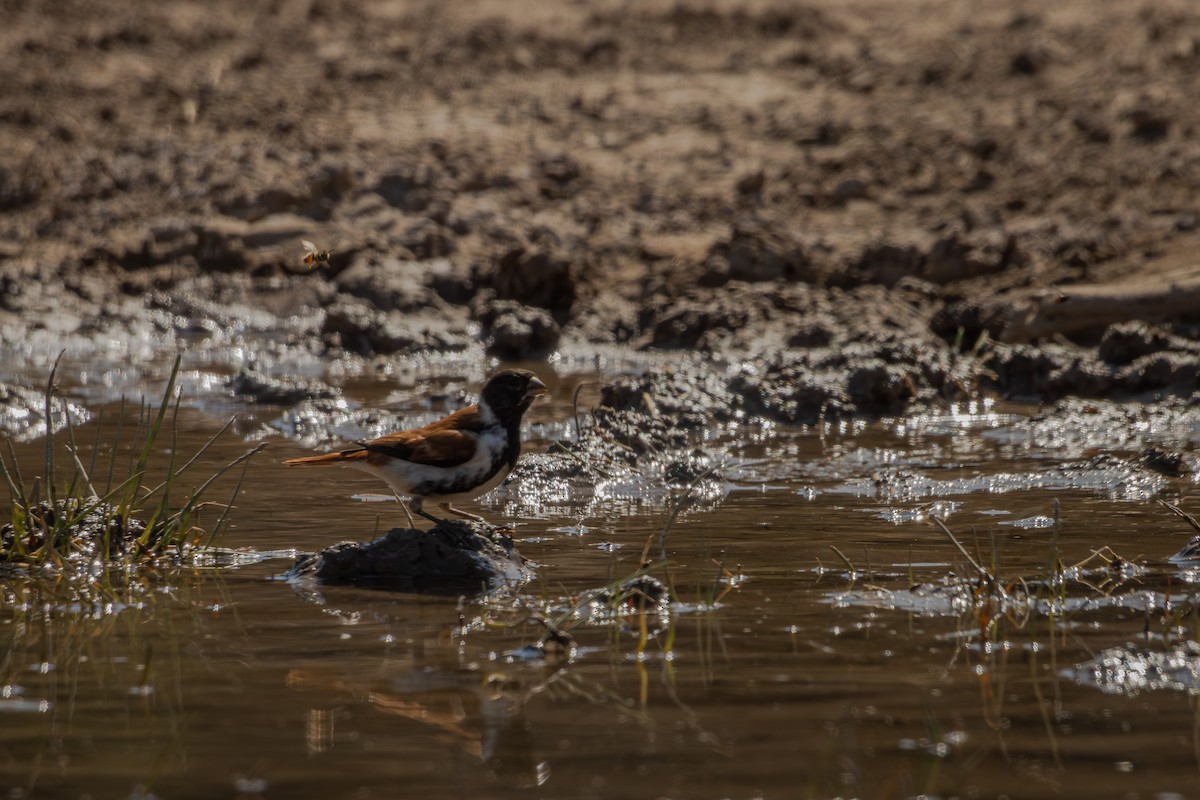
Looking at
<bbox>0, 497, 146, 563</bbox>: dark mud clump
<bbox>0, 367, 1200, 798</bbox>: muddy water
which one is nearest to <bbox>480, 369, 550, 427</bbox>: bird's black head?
<bbox>0, 367, 1200, 798</bbox>: muddy water

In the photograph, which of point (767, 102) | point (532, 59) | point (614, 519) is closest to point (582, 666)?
point (614, 519)

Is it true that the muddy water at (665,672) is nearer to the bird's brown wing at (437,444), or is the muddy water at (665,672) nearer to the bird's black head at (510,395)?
the bird's brown wing at (437,444)

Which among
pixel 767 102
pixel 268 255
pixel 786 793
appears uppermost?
pixel 767 102

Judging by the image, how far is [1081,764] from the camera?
381 centimetres

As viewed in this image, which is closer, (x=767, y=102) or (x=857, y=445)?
(x=857, y=445)

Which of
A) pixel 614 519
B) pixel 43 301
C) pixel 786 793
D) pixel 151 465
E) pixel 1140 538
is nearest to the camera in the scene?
pixel 786 793

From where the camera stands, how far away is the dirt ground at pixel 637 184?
38.2 ft

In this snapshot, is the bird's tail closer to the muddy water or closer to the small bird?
the small bird

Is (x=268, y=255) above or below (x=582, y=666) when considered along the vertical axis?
above

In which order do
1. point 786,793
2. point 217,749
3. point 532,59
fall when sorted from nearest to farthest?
1. point 786,793
2. point 217,749
3. point 532,59

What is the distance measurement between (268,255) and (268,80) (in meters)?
3.30

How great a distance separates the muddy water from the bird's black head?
19.9 inches

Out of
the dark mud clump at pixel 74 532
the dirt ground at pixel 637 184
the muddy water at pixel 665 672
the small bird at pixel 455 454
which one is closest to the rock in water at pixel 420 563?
the muddy water at pixel 665 672

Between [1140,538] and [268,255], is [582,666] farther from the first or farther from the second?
[268,255]
